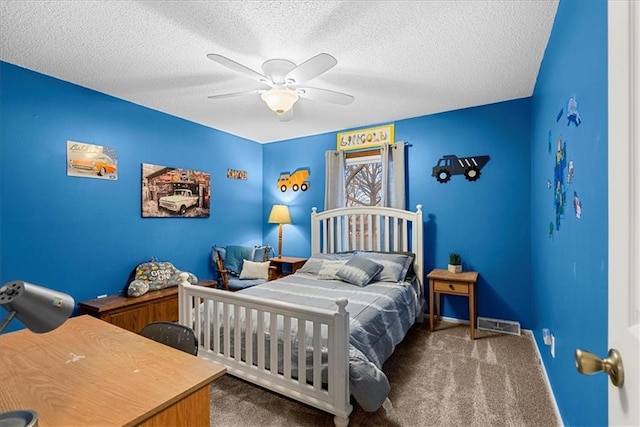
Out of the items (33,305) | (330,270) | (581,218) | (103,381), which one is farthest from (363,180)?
(33,305)

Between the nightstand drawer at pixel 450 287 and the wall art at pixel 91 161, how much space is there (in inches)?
139

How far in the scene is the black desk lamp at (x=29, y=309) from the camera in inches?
27.4

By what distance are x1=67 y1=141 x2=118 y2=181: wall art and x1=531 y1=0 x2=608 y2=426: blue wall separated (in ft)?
12.0

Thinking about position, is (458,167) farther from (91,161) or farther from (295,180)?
(91,161)

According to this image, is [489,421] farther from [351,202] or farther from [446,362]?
[351,202]

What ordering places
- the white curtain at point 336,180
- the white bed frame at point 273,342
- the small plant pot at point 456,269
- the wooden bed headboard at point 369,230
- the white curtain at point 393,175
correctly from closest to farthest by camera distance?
the white bed frame at point 273,342
the small plant pot at point 456,269
the wooden bed headboard at point 369,230
the white curtain at point 393,175
the white curtain at point 336,180

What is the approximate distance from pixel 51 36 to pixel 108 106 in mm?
1027

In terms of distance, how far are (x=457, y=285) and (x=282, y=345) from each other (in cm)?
194

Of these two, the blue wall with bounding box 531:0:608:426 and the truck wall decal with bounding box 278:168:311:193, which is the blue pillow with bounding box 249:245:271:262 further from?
the blue wall with bounding box 531:0:608:426

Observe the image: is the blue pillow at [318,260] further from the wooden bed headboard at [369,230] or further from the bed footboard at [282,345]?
the bed footboard at [282,345]

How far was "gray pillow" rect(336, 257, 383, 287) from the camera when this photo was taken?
2984 mm

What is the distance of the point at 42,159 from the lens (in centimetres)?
253

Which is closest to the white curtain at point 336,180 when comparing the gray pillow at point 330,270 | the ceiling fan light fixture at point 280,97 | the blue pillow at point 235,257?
the gray pillow at point 330,270

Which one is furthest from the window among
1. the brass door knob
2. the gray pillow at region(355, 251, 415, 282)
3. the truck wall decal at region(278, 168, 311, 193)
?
the brass door knob
